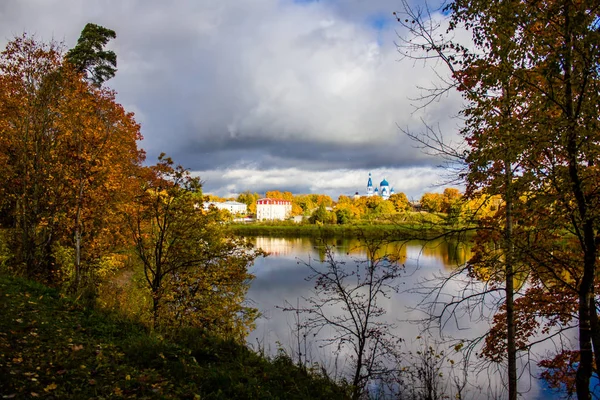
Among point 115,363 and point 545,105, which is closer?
point 545,105

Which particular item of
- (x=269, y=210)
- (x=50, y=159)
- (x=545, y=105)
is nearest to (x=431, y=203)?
(x=545, y=105)

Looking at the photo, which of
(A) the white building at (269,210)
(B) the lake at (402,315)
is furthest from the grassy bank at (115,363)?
(A) the white building at (269,210)

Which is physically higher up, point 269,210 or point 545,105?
point 545,105

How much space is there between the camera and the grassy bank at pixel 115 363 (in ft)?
14.6

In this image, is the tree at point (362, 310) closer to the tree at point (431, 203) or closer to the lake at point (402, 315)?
the lake at point (402, 315)

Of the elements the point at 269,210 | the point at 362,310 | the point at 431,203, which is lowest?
the point at 362,310

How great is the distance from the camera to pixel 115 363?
5.35 metres

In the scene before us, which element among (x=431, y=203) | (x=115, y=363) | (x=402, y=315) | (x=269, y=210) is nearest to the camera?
(x=115, y=363)

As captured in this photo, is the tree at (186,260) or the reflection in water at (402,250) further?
the tree at (186,260)

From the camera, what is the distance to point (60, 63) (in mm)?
12219

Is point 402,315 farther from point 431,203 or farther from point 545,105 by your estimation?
point 545,105

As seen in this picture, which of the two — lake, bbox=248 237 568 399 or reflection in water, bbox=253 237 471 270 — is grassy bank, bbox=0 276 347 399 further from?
reflection in water, bbox=253 237 471 270

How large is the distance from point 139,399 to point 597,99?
19.7 feet

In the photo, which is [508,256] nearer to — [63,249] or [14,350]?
[14,350]
